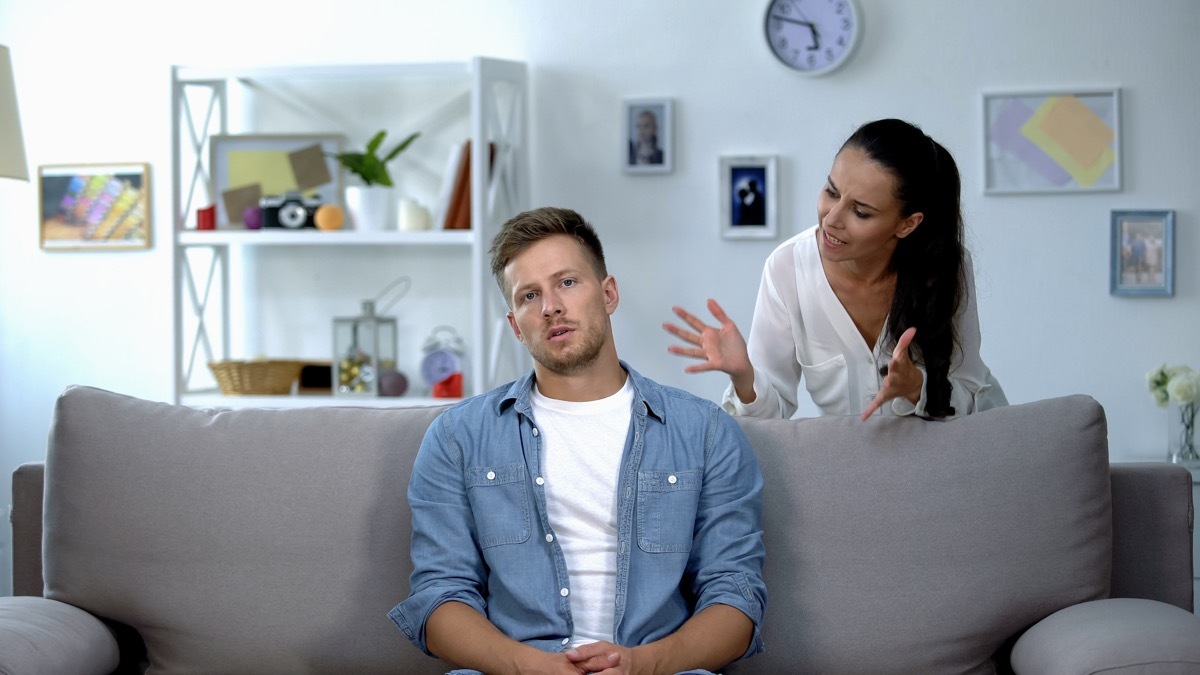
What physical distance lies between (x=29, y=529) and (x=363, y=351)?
1.63 meters

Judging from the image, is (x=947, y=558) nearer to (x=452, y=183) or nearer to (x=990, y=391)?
(x=990, y=391)

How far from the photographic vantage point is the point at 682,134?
3.66m

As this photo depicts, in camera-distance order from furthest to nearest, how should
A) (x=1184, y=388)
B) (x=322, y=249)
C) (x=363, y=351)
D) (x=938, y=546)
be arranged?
(x=322, y=249)
(x=363, y=351)
(x=1184, y=388)
(x=938, y=546)

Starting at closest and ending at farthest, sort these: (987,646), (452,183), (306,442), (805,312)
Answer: (987,646)
(306,442)
(805,312)
(452,183)

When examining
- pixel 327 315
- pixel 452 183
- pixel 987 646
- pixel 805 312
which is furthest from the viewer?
pixel 327 315

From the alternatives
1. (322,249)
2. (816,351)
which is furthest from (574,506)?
(322,249)

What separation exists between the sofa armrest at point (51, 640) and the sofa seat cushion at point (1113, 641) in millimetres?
1420

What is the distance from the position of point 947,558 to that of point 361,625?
0.93m

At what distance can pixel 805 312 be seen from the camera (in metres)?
2.25

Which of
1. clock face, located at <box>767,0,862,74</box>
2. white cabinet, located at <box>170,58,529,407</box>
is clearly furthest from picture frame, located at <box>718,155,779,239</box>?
white cabinet, located at <box>170,58,529,407</box>

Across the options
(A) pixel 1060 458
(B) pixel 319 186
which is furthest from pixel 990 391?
(B) pixel 319 186

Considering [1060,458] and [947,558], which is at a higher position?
[1060,458]

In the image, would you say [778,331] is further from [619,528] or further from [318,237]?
[318,237]

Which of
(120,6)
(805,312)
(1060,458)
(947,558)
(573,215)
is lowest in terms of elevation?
(947,558)
